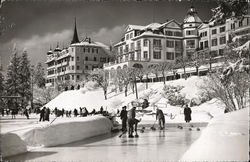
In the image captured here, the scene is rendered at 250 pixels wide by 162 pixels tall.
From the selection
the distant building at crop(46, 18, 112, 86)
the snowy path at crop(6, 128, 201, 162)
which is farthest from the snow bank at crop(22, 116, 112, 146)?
the distant building at crop(46, 18, 112, 86)

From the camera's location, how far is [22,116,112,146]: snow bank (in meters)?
9.23

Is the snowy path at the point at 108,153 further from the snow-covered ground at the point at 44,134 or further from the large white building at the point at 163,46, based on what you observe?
the large white building at the point at 163,46

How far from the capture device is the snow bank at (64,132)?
30.3ft

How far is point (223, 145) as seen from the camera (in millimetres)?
5633

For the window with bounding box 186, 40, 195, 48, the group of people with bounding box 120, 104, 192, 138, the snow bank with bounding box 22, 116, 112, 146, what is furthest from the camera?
→ the window with bounding box 186, 40, 195, 48

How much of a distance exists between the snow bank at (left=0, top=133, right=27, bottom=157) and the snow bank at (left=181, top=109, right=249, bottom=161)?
412 centimetres

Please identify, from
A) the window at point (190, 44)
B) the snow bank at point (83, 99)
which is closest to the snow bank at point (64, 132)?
the snow bank at point (83, 99)

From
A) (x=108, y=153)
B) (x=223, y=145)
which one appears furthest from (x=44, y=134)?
(x=223, y=145)

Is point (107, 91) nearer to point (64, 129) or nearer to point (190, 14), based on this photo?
point (64, 129)

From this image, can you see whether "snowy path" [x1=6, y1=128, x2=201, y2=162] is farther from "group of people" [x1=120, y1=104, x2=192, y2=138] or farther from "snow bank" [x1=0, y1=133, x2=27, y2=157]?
"group of people" [x1=120, y1=104, x2=192, y2=138]

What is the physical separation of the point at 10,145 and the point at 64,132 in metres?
2.74

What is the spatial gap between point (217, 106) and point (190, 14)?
13.2 ft

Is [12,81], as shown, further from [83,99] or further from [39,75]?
[83,99]

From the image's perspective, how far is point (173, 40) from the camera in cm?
1598
